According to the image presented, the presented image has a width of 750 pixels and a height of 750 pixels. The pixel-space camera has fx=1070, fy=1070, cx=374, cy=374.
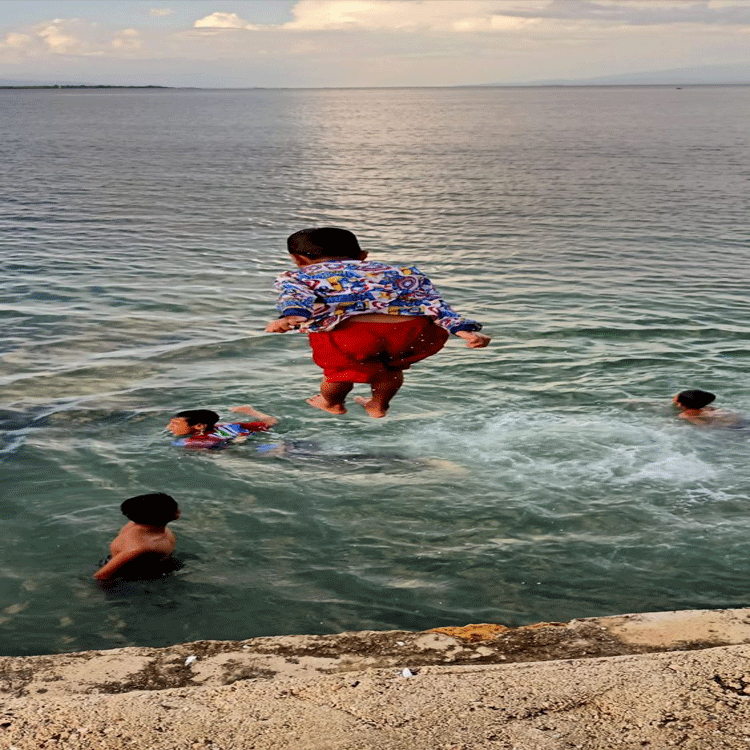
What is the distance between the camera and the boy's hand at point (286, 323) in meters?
6.20

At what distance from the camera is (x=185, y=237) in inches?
1316

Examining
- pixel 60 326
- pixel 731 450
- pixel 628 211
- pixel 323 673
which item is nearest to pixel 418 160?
pixel 628 211

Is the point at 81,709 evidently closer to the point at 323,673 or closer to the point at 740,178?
the point at 323,673

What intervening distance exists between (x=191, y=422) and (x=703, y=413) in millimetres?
6887

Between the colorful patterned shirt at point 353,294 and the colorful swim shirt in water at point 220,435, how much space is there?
724cm

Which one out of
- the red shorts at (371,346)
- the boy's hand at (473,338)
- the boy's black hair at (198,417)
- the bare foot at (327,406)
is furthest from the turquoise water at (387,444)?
the boy's hand at (473,338)

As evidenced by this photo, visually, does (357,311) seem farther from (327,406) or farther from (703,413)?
(703,413)

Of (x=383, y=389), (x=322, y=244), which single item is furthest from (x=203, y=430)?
(x=322, y=244)

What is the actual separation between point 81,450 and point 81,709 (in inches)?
318

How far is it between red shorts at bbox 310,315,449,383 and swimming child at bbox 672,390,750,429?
813 cm

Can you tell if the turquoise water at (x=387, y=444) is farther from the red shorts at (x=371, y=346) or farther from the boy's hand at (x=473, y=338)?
the boy's hand at (x=473, y=338)

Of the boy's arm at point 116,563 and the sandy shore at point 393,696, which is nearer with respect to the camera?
the sandy shore at point 393,696

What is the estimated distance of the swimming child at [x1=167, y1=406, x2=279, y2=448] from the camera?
13.7m

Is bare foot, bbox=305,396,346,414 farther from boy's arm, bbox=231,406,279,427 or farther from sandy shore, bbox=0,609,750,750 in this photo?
boy's arm, bbox=231,406,279,427
